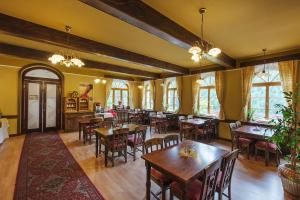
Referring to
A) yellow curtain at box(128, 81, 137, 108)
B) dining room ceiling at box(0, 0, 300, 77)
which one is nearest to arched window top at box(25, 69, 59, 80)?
dining room ceiling at box(0, 0, 300, 77)

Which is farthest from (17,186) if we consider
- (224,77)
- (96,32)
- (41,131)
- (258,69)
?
(258,69)

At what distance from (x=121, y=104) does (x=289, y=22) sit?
8.25m

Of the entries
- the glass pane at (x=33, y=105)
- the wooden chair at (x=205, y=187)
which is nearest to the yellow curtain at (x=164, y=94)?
the glass pane at (x=33, y=105)

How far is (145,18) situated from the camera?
2432 millimetres

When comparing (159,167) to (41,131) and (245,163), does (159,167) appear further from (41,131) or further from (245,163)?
(41,131)

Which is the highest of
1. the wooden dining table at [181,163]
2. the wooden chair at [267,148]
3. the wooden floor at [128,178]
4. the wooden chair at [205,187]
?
the wooden dining table at [181,163]

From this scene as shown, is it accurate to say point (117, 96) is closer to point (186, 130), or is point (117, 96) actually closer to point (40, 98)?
point (40, 98)

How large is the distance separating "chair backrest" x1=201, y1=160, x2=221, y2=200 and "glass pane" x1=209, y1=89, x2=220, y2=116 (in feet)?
15.9

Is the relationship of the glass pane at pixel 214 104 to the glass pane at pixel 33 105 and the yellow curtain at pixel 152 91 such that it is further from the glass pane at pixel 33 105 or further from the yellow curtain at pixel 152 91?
the glass pane at pixel 33 105

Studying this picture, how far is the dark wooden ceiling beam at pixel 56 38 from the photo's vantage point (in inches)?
113

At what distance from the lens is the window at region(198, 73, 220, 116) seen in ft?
20.9

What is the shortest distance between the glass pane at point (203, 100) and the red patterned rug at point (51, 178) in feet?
17.7

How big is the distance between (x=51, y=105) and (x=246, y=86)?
8.11m

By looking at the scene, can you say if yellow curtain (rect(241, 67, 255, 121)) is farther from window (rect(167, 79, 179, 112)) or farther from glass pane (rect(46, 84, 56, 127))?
glass pane (rect(46, 84, 56, 127))
